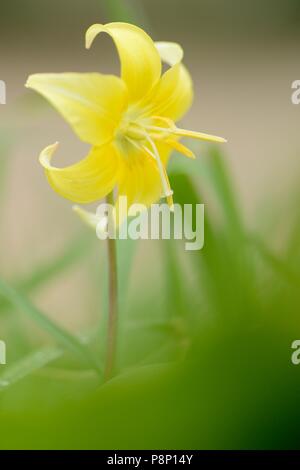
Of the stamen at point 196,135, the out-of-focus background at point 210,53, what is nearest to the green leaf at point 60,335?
the stamen at point 196,135

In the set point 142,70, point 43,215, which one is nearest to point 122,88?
point 142,70

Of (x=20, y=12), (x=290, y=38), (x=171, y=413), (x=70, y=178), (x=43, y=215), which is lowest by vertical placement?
(x=171, y=413)

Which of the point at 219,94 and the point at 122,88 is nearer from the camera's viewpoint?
the point at 122,88

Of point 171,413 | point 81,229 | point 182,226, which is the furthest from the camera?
point 81,229

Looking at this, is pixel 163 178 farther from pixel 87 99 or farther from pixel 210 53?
pixel 210 53

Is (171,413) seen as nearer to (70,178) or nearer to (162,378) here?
(162,378)

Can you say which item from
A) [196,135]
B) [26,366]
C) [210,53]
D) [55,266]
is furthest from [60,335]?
[210,53]

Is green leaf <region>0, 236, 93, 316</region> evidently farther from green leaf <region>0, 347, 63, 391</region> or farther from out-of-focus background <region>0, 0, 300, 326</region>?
out-of-focus background <region>0, 0, 300, 326</region>
